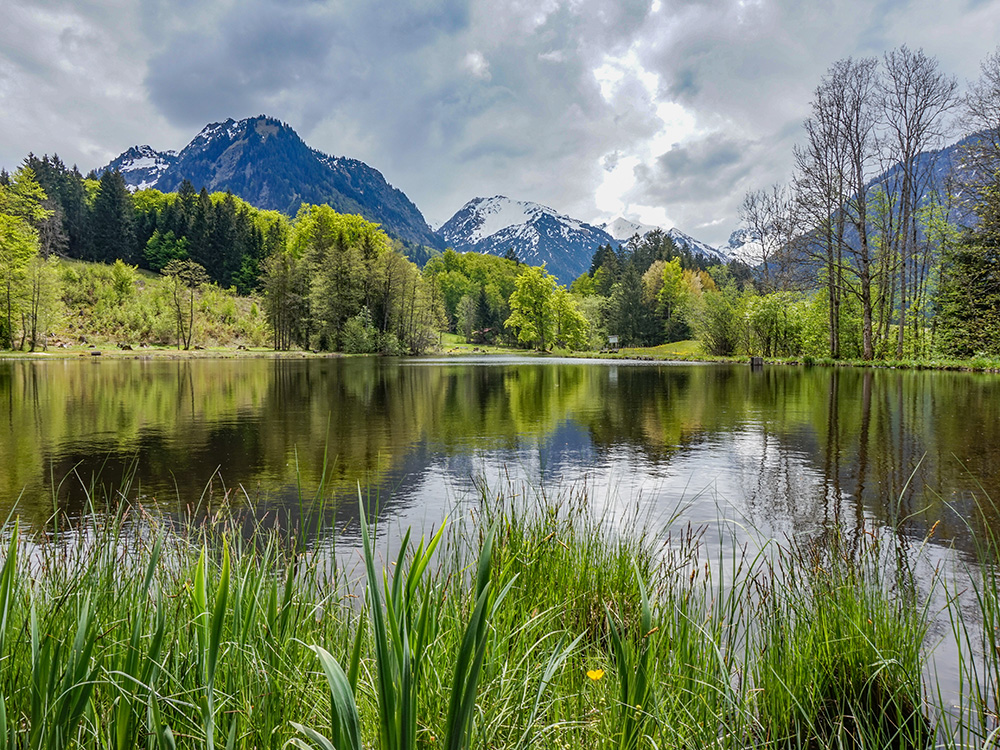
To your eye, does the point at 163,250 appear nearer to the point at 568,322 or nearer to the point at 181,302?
the point at 181,302

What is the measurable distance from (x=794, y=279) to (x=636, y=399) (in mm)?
20973

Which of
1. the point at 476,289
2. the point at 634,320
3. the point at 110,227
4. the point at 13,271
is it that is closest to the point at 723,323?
the point at 634,320

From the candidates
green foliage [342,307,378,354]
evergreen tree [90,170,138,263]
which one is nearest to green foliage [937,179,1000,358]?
green foliage [342,307,378,354]

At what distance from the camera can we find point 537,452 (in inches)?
407

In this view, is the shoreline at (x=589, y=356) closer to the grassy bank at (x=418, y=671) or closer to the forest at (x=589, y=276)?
the forest at (x=589, y=276)

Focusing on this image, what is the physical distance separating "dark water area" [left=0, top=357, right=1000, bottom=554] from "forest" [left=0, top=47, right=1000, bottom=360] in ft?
40.9

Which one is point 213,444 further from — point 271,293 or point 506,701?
point 271,293

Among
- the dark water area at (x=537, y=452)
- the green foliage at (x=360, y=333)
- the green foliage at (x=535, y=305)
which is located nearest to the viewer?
the dark water area at (x=537, y=452)

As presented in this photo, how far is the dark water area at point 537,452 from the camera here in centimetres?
655

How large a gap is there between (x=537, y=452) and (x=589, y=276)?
10827cm

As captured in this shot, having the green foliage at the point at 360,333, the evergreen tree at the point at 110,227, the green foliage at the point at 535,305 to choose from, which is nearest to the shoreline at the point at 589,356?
the green foliage at the point at 360,333

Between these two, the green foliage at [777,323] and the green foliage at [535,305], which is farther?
the green foliage at [535,305]

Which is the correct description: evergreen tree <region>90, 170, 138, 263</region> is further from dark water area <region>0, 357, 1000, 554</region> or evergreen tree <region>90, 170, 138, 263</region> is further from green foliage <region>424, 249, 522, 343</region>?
dark water area <region>0, 357, 1000, 554</region>

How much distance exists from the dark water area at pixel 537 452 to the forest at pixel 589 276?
12481 millimetres
